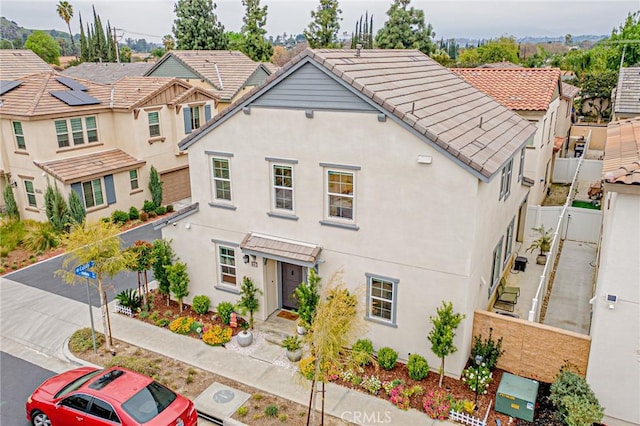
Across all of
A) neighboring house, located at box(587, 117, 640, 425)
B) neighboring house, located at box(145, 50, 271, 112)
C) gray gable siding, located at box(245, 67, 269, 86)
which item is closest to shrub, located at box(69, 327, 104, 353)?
neighboring house, located at box(587, 117, 640, 425)

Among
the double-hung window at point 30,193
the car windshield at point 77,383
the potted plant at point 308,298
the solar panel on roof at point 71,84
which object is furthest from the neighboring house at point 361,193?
the solar panel on roof at point 71,84

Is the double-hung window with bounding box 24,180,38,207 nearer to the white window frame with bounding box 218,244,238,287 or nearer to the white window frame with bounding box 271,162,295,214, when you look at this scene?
the white window frame with bounding box 218,244,238,287

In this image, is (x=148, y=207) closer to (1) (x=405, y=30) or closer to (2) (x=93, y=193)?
(2) (x=93, y=193)

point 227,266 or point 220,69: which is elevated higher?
point 220,69

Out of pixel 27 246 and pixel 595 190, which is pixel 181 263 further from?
pixel 595 190

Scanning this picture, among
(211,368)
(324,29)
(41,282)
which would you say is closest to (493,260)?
(211,368)

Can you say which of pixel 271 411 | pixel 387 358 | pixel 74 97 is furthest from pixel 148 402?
pixel 74 97

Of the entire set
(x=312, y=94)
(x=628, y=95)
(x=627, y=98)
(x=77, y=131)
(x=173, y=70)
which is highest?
(x=173, y=70)
